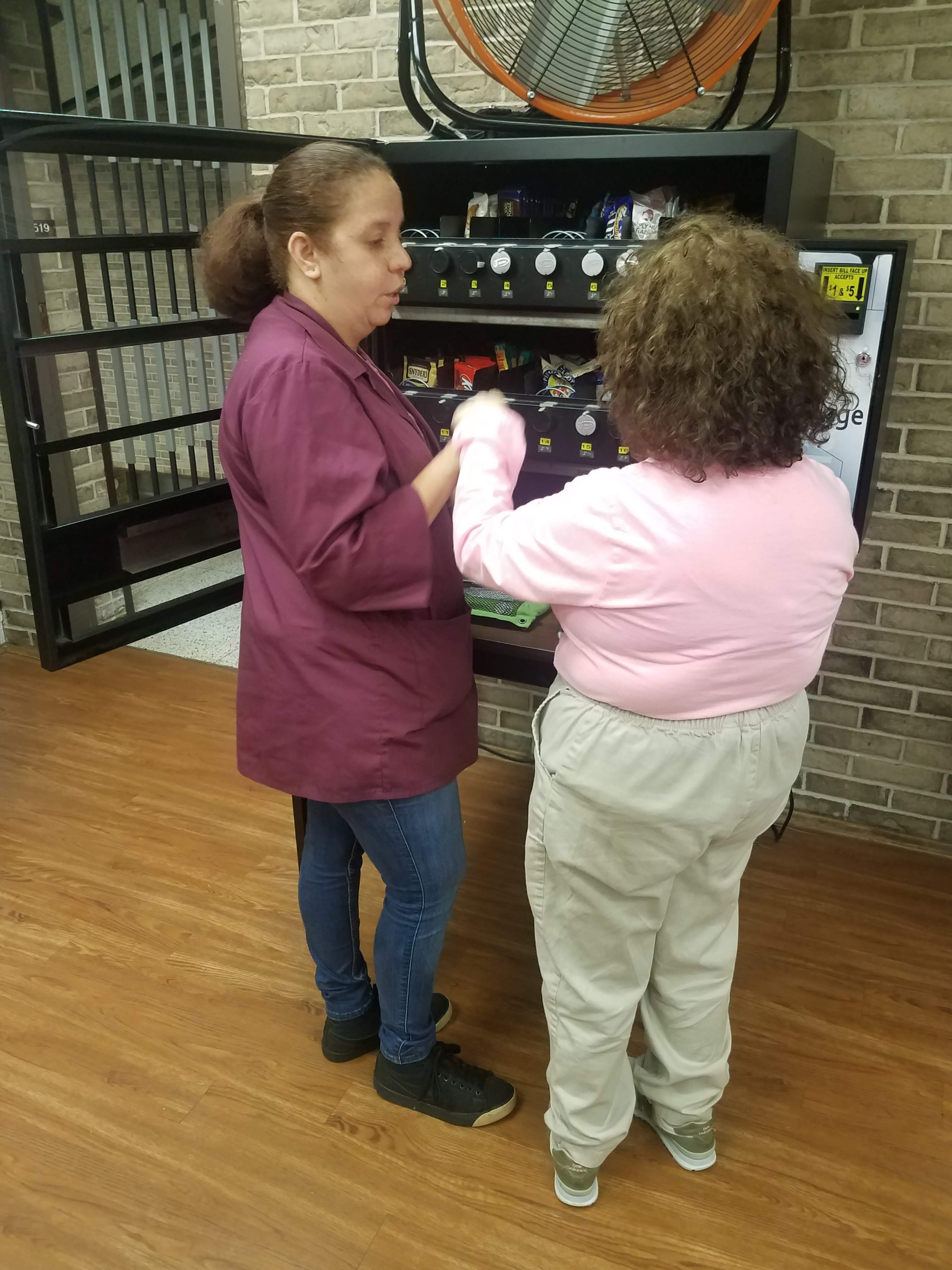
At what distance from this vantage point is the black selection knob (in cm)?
171

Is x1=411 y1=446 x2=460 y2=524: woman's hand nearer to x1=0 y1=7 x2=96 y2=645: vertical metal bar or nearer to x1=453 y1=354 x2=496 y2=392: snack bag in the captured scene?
x1=0 y1=7 x2=96 y2=645: vertical metal bar

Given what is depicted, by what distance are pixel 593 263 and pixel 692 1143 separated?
141 cm

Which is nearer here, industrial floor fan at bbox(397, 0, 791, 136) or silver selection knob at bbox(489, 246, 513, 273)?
industrial floor fan at bbox(397, 0, 791, 136)

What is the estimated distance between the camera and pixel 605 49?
158cm

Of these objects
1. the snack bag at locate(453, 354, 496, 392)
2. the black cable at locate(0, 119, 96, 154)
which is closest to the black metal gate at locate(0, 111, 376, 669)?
the black cable at locate(0, 119, 96, 154)

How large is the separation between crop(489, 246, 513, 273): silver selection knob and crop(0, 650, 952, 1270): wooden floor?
131 centimetres

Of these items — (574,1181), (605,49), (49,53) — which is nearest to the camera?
(574,1181)

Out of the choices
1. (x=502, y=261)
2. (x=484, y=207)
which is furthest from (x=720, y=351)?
(x=484, y=207)

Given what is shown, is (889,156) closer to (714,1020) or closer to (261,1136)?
(714,1020)

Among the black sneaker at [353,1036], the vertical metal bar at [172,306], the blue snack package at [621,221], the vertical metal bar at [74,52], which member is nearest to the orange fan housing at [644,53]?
the blue snack package at [621,221]

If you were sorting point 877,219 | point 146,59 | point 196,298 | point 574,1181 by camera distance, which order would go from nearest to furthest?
1. point 574,1181
2. point 196,298
3. point 877,219
4. point 146,59

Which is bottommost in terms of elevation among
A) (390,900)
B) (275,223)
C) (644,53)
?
(390,900)

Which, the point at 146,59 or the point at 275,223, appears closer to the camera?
the point at 275,223

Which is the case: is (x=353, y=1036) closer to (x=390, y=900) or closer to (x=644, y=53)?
(x=390, y=900)
